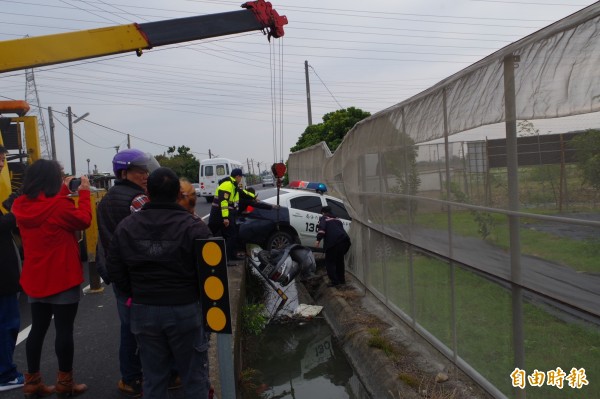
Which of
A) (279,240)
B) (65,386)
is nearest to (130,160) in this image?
(65,386)

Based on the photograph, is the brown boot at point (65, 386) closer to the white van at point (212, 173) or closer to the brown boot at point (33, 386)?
the brown boot at point (33, 386)

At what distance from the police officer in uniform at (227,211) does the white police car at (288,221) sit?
80cm

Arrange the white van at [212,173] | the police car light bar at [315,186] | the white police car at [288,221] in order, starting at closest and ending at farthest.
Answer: the white police car at [288,221]
the police car light bar at [315,186]
the white van at [212,173]

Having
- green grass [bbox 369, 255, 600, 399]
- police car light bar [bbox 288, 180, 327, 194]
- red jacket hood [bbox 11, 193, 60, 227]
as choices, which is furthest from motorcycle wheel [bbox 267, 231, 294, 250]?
red jacket hood [bbox 11, 193, 60, 227]

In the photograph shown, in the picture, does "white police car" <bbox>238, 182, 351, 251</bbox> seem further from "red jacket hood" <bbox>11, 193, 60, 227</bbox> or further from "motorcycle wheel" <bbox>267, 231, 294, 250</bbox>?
"red jacket hood" <bbox>11, 193, 60, 227</bbox>

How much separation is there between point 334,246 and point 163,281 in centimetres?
583

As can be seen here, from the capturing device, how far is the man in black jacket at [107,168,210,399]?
3.00 meters

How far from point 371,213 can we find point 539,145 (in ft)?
14.5

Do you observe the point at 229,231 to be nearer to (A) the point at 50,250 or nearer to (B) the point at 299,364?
(B) the point at 299,364

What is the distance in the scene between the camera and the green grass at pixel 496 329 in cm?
303

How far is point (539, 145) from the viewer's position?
3105 mm

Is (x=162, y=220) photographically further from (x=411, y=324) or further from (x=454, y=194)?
(x=411, y=324)

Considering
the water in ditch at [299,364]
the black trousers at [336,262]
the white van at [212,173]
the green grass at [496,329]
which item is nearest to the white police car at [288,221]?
the black trousers at [336,262]

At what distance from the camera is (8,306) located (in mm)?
4301
